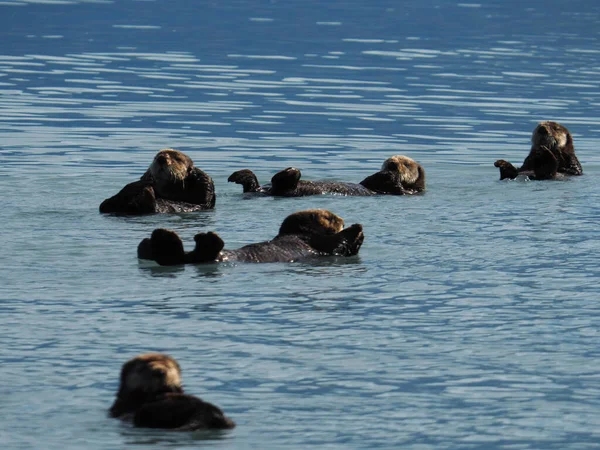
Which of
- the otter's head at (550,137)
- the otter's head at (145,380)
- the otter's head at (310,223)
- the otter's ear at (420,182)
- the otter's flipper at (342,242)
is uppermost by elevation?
the otter's head at (550,137)

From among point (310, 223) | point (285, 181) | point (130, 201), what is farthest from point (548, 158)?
point (310, 223)

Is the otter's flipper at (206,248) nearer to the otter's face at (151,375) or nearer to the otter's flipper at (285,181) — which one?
the otter's face at (151,375)

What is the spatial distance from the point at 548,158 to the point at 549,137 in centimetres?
65

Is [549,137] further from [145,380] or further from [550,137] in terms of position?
[145,380]

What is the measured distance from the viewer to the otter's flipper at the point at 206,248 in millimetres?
8547

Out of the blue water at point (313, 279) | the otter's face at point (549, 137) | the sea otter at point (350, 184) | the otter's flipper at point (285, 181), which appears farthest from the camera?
the otter's face at point (549, 137)

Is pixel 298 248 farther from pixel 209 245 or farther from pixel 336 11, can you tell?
pixel 336 11

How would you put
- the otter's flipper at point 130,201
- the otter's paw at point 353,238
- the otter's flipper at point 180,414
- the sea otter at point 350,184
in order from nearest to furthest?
the otter's flipper at point 180,414 → the otter's paw at point 353,238 → the otter's flipper at point 130,201 → the sea otter at point 350,184

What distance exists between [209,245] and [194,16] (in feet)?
114

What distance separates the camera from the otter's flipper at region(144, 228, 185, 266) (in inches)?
332

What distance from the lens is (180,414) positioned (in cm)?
525

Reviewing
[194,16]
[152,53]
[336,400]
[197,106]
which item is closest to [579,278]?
[336,400]

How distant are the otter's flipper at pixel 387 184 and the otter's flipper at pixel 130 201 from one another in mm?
2614

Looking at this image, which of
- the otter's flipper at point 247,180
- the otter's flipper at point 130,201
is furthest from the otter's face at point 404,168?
the otter's flipper at point 130,201
